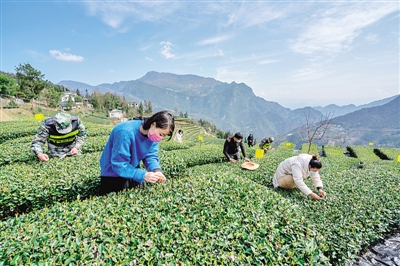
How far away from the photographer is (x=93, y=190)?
3.94 m

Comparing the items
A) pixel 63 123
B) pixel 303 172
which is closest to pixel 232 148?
pixel 303 172

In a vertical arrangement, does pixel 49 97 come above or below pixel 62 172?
above

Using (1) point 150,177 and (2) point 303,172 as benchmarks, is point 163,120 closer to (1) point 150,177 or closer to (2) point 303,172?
(1) point 150,177

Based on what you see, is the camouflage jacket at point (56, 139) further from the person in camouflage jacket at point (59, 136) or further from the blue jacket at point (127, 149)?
the blue jacket at point (127, 149)

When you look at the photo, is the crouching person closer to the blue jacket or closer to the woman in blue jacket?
the woman in blue jacket

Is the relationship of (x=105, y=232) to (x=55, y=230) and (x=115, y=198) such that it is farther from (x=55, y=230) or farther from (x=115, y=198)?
(x=115, y=198)

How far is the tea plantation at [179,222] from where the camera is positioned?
1853 millimetres

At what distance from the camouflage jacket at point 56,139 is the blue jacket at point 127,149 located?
2456mm

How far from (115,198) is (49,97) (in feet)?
182

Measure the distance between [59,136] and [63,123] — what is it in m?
0.47

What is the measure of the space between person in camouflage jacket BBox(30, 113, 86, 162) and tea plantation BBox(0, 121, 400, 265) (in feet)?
1.65

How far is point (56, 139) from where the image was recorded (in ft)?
14.9

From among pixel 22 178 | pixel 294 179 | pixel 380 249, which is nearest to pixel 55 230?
pixel 22 178

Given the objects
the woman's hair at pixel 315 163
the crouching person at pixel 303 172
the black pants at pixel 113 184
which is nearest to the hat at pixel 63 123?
the black pants at pixel 113 184
